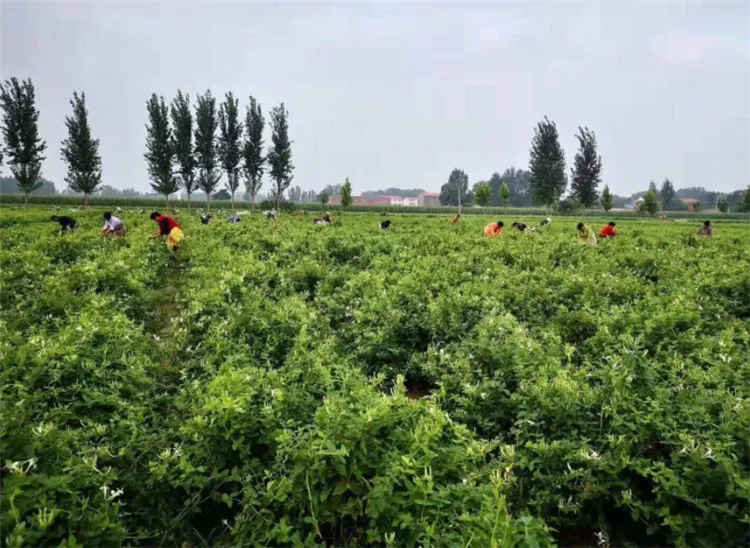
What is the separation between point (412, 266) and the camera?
30.8 feet

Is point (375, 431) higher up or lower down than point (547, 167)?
lower down

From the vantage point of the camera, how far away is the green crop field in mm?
2533

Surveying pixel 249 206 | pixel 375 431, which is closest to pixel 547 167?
pixel 249 206

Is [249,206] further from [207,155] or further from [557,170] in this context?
[557,170]

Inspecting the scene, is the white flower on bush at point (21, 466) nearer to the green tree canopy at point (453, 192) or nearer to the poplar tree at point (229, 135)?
the poplar tree at point (229, 135)

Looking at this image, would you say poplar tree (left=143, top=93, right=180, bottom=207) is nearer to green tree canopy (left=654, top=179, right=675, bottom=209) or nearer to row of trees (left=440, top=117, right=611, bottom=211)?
row of trees (left=440, top=117, right=611, bottom=211)

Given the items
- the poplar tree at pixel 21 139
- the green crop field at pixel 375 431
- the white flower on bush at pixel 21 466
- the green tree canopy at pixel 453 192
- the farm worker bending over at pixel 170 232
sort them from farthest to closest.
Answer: the green tree canopy at pixel 453 192 < the poplar tree at pixel 21 139 < the farm worker bending over at pixel 170 232 < the green crop field at pixel 375 431 < the white flower on bush at pixel 21 466

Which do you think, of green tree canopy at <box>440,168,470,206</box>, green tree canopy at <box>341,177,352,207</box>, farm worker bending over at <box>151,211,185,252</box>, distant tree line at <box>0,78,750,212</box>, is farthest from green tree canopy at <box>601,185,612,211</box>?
farm worker bending over at <box>151,211,185,252</box>

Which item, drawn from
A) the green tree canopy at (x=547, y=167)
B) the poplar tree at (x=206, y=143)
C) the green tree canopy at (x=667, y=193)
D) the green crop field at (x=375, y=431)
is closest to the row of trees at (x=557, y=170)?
Result: the green tree canopy at (x=547, y=167)

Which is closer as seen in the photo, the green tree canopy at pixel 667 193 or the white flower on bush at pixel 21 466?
the white flower on bush at pixel 21 466

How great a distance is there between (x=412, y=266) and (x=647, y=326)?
15.8ft

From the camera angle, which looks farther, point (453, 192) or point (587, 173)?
point (453, 192)

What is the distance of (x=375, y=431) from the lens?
277 cm

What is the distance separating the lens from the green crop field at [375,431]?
2.53 m
